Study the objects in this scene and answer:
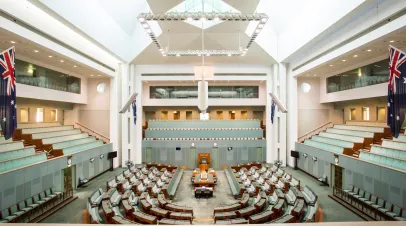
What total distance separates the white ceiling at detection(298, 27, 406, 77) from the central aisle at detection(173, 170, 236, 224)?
10.5 metres

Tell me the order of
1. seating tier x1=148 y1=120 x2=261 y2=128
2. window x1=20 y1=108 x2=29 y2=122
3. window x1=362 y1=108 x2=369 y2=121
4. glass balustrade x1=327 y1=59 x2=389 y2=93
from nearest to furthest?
glass balustrade x1=327 y1=59 x2=389 y2=93 → window x1=20 y1=108 x2=29 y2=122 → window x1=362 y1=108 x2=369 y2=121 → seating tier x1=148 y1=120 x2=261 y2=128

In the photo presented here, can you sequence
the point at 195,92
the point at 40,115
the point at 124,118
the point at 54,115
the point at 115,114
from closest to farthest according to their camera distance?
the point at 40,115 → the point at 115,114 → the point at 124,118 → the point at 54,115 → the point at 195,92

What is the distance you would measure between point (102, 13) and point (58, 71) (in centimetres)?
665

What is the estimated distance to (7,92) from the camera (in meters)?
8.13

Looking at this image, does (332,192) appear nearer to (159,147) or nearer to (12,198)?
(159,147)

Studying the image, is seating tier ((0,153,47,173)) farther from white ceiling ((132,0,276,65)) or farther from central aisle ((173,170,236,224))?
white ceiling ((132,0,276,65))

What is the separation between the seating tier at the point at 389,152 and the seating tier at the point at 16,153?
18485 mm

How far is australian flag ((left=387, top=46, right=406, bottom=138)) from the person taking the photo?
25.8 feet

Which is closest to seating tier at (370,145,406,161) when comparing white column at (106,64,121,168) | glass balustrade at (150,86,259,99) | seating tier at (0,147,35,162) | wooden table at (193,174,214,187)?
wooden table at (193,174,214,187)

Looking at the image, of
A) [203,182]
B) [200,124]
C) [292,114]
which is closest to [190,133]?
[200,124]

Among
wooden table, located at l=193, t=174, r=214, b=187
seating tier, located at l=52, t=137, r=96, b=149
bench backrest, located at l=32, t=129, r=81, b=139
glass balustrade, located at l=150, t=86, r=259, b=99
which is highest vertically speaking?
glass balustrade, located at l=150, t=86, r=259, b=99

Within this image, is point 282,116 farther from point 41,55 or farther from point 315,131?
point 41,55

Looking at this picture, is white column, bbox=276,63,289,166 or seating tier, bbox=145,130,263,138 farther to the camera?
seating tier, bbox=145,130,263,138

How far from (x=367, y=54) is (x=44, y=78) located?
21050mm
